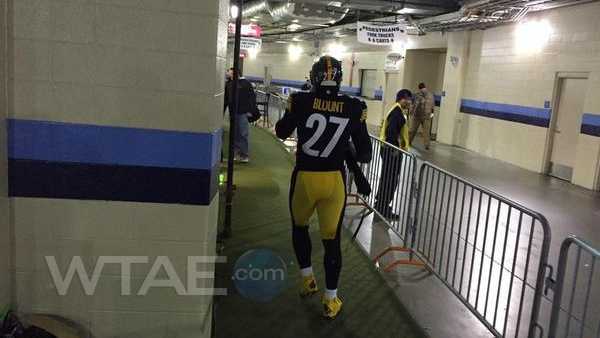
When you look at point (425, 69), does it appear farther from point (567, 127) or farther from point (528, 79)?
point (567, 127)

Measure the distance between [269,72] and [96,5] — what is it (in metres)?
32.1

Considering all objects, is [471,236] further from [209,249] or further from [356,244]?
[209,249]

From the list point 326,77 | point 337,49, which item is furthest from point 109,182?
point 337,49

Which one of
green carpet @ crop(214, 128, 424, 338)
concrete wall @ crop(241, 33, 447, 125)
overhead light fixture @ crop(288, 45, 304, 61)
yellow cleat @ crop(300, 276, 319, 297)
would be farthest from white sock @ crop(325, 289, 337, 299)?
overhead light fixture @ crop(288, 45, 304, 61)

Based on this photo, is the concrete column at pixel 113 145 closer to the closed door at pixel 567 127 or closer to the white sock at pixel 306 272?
the white sock at pixel 306 272

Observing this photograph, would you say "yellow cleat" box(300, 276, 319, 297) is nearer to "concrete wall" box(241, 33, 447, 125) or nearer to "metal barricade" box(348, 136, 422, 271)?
"metal barricade" box(348, 136, 422, 271)

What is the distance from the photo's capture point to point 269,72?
112 ft

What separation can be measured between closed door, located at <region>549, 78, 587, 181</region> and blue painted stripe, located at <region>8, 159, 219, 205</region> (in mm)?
10373

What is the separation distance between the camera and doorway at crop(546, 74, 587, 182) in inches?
444

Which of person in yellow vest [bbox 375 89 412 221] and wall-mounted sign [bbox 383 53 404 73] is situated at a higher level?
wall-mounted sign [bbox 383 53 404 73]

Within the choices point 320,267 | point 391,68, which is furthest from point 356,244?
point 391,68

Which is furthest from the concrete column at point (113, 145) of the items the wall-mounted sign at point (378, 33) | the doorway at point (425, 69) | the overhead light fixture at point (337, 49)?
the overhead light fixture at point (337, 49)

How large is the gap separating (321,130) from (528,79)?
34.4 ft

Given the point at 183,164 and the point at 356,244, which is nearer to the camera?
the point at 183,164
